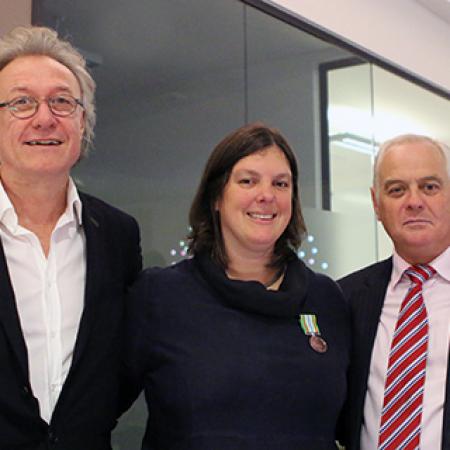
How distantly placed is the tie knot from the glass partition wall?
1.20 m

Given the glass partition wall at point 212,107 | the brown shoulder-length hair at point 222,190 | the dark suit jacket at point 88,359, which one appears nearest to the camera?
the dark suit jacket at point 88,359

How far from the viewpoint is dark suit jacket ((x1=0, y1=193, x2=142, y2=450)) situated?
182 cm

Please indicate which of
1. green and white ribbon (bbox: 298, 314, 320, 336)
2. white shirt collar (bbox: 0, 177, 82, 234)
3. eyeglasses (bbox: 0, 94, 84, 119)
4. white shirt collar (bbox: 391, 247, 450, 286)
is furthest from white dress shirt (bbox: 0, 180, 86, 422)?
white shirt collar (bbox: 391, 247, 450, 286)

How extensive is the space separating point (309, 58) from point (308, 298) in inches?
93.6

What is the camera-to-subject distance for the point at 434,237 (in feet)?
7.73

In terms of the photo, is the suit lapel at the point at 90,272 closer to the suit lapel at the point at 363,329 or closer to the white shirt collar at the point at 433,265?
the suit lapel at the point at 363,329

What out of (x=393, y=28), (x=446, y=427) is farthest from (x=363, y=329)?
(x=393, y=28)

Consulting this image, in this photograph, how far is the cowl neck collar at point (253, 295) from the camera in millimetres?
2090

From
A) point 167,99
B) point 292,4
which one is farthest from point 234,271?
point 292,4

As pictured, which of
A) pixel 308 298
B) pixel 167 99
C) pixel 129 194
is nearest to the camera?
pixel 308 298

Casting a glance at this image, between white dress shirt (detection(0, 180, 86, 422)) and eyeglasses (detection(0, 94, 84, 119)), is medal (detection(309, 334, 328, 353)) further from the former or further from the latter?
eyeglasses (detection(0, 94, 84, 119))

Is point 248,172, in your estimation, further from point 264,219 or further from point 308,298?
point 308,298

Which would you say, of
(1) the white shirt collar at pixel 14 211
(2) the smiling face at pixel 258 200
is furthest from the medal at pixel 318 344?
(1) the white shirt collar at pixel 14 211

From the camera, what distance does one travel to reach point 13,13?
2.66 m
